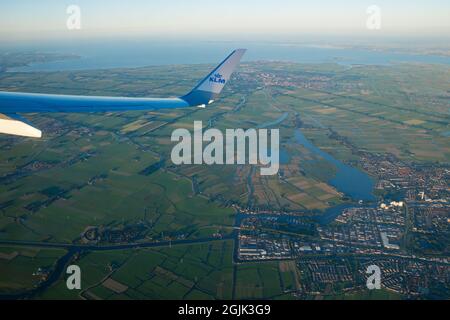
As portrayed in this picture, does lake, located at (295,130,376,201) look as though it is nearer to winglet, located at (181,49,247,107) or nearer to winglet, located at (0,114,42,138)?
winglet, located at (181,49,247,107)

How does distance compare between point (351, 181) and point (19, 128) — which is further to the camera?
point (351, 181)

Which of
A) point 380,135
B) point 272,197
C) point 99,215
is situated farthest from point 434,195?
point 99,215

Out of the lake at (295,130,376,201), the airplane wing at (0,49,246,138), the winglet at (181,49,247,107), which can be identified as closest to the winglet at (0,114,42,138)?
the airplane wing at (0,49,246,138)

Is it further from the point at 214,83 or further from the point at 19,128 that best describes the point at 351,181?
the point at 19,128

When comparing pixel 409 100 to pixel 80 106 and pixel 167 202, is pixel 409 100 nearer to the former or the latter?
pixel 167 202

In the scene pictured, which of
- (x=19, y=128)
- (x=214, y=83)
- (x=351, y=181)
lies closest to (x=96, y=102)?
(x=19, y=128)
